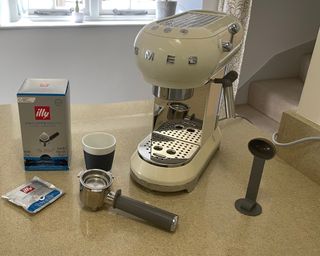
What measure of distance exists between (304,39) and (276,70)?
321 mm

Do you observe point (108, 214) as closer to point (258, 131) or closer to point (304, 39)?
point (258, 131)

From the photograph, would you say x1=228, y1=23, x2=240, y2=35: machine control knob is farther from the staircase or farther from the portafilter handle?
the staircase

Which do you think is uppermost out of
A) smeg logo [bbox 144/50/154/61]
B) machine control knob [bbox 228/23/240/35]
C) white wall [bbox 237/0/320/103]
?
machine control knob [bbox 228/23/240/35]

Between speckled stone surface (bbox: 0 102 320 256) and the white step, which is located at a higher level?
speckled stone surface (bbox: 0 102 320 256)

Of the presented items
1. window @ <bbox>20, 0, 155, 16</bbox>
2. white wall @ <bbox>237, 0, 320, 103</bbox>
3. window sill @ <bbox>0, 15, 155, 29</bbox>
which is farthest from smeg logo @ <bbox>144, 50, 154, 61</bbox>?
white wall @ <bbox>237, 0, 320, 103</bbox>

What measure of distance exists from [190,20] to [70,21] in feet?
5.25

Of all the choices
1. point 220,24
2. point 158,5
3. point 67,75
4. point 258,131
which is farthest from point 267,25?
point 220,24

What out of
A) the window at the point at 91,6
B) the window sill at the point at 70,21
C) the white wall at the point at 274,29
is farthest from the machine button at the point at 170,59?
the white wall at the point at 274,29

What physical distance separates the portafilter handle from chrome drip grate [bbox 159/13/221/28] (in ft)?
1.12

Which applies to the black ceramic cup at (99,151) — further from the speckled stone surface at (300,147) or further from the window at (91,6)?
the window at (91,6)

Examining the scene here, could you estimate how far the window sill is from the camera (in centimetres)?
204

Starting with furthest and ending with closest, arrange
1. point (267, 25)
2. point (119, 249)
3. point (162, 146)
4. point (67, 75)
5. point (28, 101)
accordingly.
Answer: point (267, 25) → point (67, 75) → point (162, 146) → point (28, 101) → point (119, 249)

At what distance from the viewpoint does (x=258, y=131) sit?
104 cm

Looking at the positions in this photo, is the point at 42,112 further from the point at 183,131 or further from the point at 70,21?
the point at 70,21
